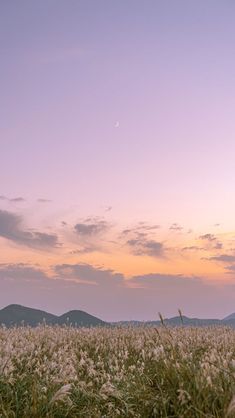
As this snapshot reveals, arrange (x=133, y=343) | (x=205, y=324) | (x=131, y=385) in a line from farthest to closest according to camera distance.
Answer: (x=205, y=324) < (x=133, y=343) < (x=131, y=385)

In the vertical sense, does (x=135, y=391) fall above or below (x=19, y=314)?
below

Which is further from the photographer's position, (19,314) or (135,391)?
(19,314)

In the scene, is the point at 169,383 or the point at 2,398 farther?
the point at 2,398

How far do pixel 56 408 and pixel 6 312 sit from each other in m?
160

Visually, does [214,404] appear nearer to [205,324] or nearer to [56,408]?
[56,408]

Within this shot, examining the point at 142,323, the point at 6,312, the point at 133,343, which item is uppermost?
the point at 6,312

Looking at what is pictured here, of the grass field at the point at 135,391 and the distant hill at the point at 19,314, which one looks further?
the distant hill at the point at 19,314

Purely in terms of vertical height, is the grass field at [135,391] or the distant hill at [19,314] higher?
the distant hill at [19,314]

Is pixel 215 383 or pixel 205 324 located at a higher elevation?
pixel 205 324

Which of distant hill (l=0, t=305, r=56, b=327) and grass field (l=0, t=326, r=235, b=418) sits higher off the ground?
distant hill (l=0, t=305, r=56, b=327)

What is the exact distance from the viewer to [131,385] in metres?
7.59

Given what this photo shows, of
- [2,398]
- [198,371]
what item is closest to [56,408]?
[2,398]

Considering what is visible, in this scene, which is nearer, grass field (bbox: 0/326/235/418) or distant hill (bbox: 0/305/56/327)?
grass field (bbox: 0/326/235/418)

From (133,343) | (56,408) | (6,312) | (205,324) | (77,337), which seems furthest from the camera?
(6,312)
